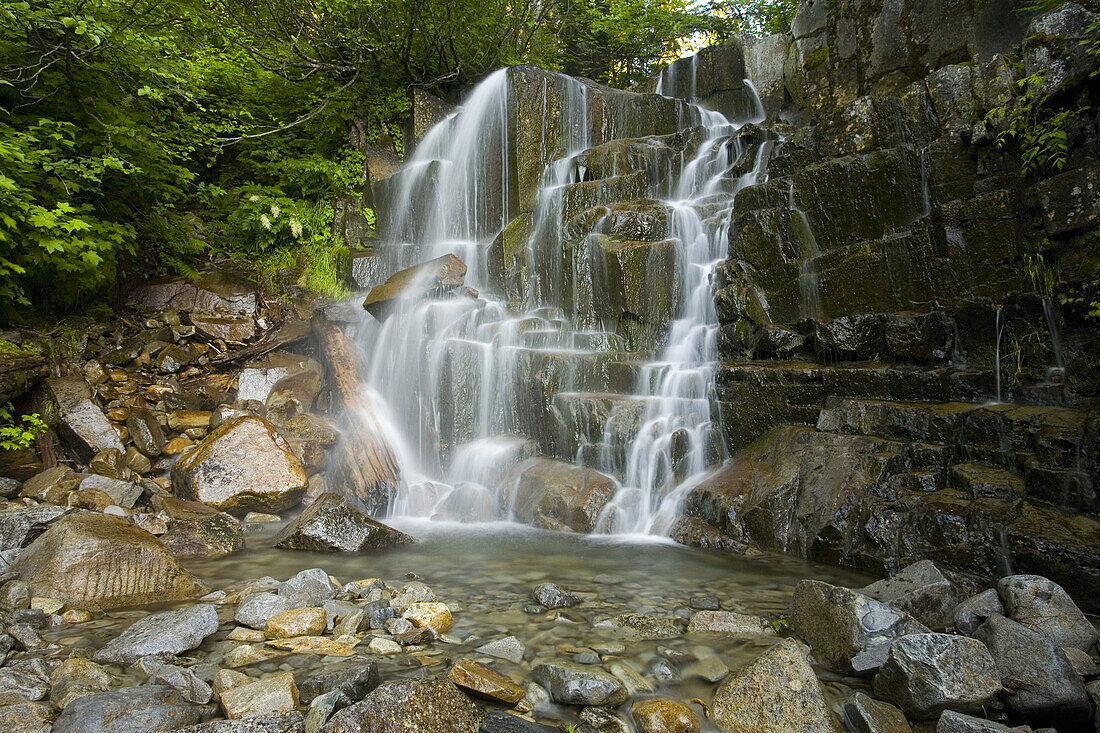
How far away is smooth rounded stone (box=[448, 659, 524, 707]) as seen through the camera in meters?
2.82

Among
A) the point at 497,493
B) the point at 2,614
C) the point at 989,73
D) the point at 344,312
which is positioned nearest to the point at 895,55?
the point at 989,73

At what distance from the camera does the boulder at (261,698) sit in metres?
2.65

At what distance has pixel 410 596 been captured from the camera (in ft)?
13.6

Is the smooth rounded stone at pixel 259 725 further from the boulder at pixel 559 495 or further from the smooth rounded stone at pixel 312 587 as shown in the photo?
the boulder at pixel 559 495

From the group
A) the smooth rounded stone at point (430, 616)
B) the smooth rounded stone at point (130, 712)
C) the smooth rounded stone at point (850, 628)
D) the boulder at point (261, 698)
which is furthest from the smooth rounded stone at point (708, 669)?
the smooth rounded stone at point (130, 712)

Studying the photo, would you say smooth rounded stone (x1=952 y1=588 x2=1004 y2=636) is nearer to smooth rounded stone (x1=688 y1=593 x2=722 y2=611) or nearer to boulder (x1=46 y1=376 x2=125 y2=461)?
smooth rounded stone (x1=688 y1=593 x2=722 y2=611)

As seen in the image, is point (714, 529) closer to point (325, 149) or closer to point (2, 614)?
point (2, 614)

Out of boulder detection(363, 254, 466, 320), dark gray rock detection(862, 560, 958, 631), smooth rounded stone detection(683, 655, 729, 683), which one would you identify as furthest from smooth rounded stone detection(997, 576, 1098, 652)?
boulder detection(363, 254, 466, 320)

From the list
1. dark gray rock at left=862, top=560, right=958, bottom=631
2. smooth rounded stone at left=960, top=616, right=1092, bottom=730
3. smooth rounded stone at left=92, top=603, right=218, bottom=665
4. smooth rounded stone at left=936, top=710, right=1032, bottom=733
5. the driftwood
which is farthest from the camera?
the driftwood

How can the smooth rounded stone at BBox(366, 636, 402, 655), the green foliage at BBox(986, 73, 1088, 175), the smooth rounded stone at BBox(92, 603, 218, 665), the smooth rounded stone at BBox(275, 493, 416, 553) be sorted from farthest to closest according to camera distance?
the smooth rounded stone at BBox(275, 493, 416, 553), the green foliage at BBox(986, 73, 1088, 175), the smooth rounded stone at BBox(366, 636, 402, 655), the smooth rounded stone at BBox(92, 603, 218, 665)

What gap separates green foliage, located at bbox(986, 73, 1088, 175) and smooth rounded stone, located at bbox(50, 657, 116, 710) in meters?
8.32

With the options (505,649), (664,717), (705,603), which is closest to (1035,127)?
(705,603)

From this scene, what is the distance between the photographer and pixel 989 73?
7203 mm

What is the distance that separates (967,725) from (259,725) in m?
3.03
